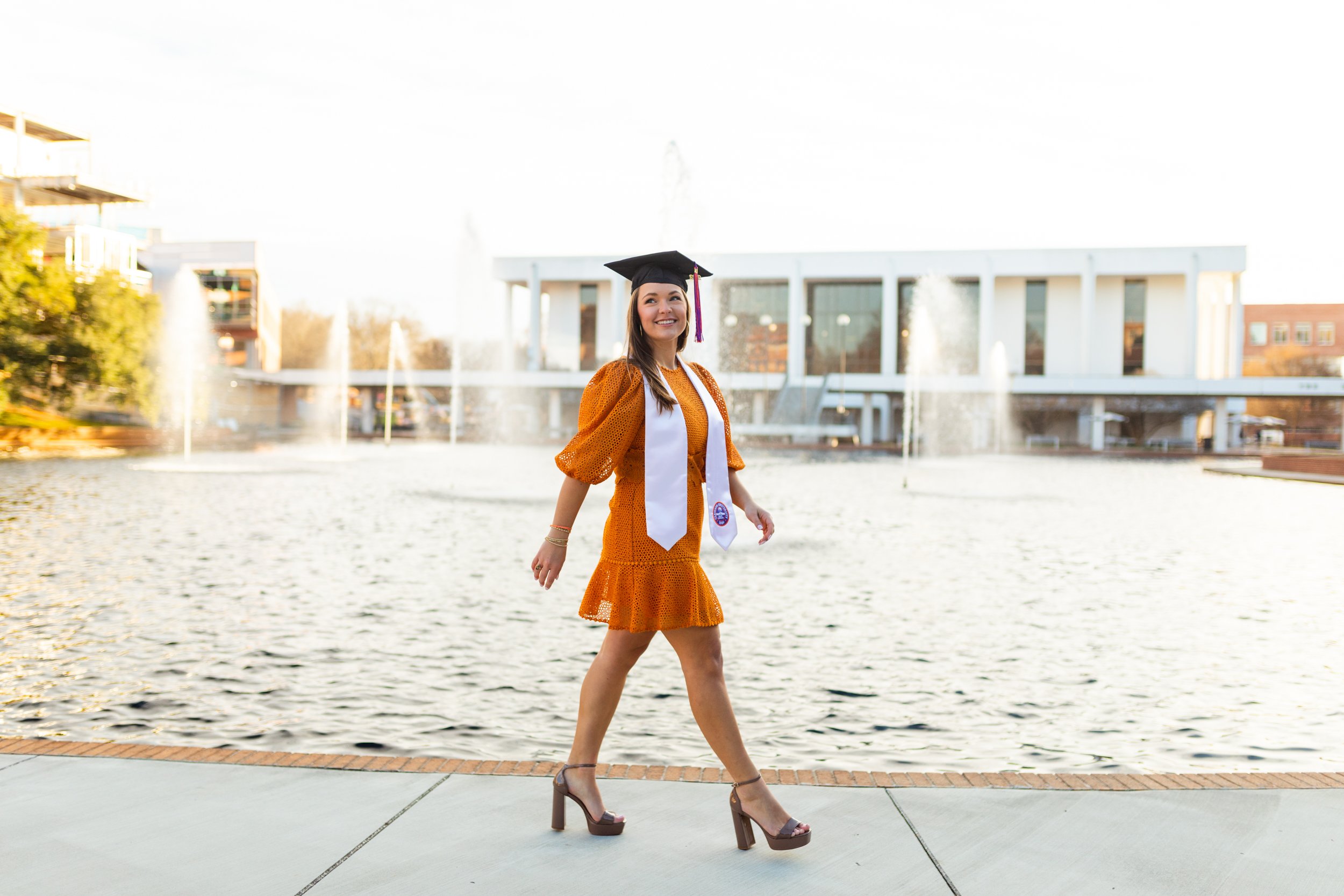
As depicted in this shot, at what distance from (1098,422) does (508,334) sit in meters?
39.2

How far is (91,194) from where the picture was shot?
67.1 metres

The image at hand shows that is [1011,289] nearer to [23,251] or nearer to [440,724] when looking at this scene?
[23,251]

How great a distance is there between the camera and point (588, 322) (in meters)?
81.7

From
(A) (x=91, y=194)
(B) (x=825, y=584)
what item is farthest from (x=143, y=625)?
(A) (x=91, y=194)

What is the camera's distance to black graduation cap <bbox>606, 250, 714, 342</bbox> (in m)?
3.85

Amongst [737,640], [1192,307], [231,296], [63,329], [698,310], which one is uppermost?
[231,296]

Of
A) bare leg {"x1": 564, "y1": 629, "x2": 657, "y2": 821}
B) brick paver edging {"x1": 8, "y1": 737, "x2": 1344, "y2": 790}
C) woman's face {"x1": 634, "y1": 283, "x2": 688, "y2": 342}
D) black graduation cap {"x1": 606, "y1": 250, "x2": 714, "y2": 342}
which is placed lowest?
brick paver edging {"x1": 8, "y1": 737, "x2": 1344, "y2": 790}

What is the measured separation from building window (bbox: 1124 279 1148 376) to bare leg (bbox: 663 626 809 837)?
76.7 metres

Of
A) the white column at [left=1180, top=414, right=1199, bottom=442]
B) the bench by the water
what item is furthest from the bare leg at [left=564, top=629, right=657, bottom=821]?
the white column at [left=1180, top=414, right=1199, bottom=442]

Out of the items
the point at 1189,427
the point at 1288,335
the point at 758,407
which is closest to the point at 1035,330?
the point at 1189,427

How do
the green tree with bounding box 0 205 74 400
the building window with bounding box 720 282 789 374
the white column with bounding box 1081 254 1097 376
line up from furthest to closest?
1. the building window with bounding box 720 282 789 374
2. the white column with bounding box 1081 254 1097 376
3. the green tree with bounding box 0 205 74 400

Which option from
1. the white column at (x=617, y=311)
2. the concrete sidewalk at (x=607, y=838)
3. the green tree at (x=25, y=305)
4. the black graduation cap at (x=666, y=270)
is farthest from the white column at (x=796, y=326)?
the black graduation cap at (x=666, y=270)

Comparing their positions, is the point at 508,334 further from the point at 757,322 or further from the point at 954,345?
the point at 954,345

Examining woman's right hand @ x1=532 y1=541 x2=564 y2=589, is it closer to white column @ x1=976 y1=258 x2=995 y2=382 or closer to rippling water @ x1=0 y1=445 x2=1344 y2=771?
rippling water @ x1=0 y1=445 x2=1344 y2=771
